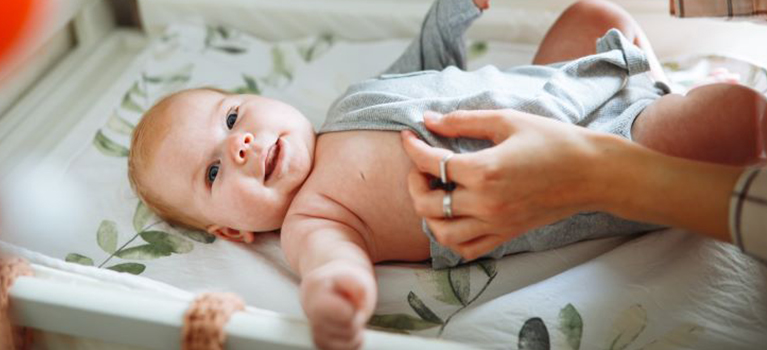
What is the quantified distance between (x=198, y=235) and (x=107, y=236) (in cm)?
14

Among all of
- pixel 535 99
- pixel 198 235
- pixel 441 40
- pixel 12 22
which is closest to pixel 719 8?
pixel 535 99

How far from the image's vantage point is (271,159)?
1065mm

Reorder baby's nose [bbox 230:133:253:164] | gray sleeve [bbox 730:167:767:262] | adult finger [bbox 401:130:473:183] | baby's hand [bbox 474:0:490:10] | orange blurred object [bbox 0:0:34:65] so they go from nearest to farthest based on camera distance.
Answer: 1. gray sleeve [bbox 730:167:767:262]
2. adult finger [bbox 401:130:473:183]
3. orange blurred object [bbox 0:0:34:65]
4. baby's nose [bbox 230:133:253:164]
5. baby's hand [bbox 474:0:490:10]

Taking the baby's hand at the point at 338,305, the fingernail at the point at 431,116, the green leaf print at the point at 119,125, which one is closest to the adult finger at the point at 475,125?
the fingernail at the point at 431,116

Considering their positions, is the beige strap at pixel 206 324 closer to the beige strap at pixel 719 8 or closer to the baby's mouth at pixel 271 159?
the baby's mouth at pixel 271 159

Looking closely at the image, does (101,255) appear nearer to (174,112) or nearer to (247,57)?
(174,112)

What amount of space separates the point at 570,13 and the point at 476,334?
2.04ft

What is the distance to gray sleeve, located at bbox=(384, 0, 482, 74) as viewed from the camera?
126 cm

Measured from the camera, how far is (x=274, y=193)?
3.47 ft

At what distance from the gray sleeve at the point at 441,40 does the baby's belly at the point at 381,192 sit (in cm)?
31

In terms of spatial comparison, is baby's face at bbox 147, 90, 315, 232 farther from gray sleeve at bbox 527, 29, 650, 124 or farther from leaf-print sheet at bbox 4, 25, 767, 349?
gray sleeve at bbox 527, 29, 650, 124

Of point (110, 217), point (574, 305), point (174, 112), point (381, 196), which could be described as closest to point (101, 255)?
point (110, 217)

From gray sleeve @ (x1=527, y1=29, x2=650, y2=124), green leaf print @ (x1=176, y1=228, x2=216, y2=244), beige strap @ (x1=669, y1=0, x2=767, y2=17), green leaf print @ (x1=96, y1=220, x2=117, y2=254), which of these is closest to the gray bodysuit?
gray sleeve @ (x1=527, y1=29, x2=650, y2=124)

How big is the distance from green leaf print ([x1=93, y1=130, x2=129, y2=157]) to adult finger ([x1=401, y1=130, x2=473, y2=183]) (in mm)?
585
